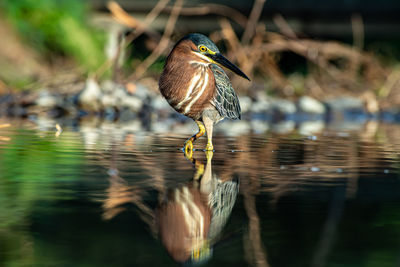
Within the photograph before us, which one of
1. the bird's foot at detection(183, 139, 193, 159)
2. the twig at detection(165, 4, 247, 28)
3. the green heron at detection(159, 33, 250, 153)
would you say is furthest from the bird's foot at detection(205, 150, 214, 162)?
the twig at detection(165, 4, 247, 28)

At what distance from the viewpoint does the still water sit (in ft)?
8.80

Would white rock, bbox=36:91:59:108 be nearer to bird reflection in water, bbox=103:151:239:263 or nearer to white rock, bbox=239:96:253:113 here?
white rock, bbox=239:96:253:113

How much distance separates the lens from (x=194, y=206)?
143 inches

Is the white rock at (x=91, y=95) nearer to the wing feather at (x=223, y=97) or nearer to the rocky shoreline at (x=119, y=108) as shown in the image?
the rocky shoreline at (x=119, y=108)

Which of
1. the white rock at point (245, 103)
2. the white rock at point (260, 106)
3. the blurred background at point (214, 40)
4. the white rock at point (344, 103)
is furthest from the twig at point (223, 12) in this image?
the white rock at point (245, 103)

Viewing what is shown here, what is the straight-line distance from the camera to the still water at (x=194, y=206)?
2.68m

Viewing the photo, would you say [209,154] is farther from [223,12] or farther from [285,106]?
[223,12]

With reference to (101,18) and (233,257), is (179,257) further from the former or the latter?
(101,18)

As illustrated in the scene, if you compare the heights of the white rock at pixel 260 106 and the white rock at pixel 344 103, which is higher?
the white rock at pixel 260 106

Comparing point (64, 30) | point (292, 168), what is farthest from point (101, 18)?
point (292, 168)

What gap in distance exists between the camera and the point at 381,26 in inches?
674

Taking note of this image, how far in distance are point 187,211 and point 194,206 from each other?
0.15 meters

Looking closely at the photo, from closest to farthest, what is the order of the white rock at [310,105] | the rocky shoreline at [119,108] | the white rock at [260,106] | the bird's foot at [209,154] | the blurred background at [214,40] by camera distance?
1. the bird's foot at [209,154]
2. the rocky shoreline at [119,108]
3. the blurred background at [214,40]
4. the white rock at [260,106]
5. the white rock at [310,105]

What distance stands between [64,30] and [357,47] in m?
6.43
